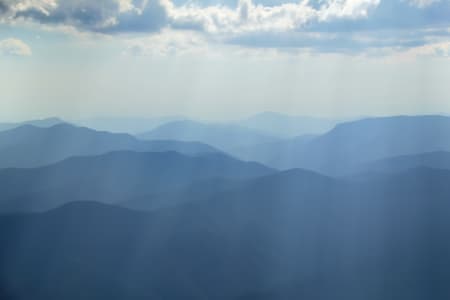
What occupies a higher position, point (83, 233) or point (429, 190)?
point (429, 190)

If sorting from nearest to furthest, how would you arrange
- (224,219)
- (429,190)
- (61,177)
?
(224,219), (429,190), (61,177)

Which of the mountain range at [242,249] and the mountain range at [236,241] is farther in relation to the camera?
the mountain range at [236,241]

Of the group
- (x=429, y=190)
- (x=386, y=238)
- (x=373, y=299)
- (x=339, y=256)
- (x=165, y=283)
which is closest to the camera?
(x=373, y=299)

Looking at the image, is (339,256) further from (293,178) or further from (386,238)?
(293,178)

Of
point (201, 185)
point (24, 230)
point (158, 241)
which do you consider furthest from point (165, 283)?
point (201, 185)

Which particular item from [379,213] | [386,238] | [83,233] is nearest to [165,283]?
[83,233]

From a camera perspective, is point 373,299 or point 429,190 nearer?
point 373,299

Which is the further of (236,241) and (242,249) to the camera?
(236,241)

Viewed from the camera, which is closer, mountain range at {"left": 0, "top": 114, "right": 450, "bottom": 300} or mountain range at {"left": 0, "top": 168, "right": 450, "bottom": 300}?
mountain range at {"left": 0, "top": 168, "right": 450, "bottom": 300}

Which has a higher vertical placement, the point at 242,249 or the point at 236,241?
the point at 236,241
